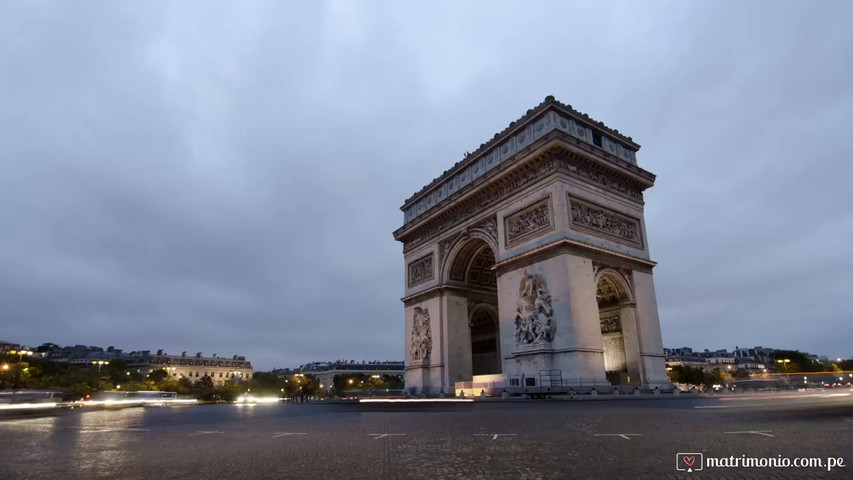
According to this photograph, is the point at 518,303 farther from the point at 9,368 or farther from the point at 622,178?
the point at 9,368

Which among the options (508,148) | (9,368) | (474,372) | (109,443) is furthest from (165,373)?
(109,443)

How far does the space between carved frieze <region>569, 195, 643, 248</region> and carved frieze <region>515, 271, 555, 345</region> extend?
11.0 feet

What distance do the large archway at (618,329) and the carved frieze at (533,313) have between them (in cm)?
300

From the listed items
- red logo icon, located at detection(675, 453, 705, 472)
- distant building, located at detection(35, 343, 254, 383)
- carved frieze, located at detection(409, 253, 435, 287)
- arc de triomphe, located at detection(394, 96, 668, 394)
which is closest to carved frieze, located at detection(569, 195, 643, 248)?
arc de triomphe, located at detection(394, 96, 668, 394)

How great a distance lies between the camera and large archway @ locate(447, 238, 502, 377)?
30.2m

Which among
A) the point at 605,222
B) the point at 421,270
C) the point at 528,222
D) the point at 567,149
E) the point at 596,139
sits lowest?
the point at 421,270

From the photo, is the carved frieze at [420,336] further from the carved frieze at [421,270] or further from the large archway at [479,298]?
the large archway at [479,298]

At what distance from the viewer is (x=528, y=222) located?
24.2 m

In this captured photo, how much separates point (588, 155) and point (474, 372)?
1754cm

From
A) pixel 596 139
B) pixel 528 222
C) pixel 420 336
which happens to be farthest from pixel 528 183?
pixel 420 336

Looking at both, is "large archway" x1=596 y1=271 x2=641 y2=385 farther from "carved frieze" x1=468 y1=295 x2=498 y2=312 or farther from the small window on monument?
"carved frieze" x1=468 y1=295 x2=498 y2=312

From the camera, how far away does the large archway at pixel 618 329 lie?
23109 millimetres

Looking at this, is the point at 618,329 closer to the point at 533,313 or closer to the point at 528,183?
the point at 533,313

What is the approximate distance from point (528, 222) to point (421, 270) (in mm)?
11133
